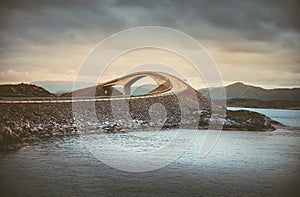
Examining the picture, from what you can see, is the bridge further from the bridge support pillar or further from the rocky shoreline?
the rocky shoreline

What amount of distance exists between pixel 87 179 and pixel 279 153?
10.2 meters

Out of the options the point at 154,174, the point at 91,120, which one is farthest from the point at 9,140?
the point at 154,174

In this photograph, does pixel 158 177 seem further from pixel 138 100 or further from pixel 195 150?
pixel 138 100

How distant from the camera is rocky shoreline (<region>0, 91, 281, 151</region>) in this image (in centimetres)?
2067

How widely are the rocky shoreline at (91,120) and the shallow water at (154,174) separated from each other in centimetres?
421

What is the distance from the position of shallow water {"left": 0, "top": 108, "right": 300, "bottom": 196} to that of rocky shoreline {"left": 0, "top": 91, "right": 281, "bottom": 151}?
4.21m

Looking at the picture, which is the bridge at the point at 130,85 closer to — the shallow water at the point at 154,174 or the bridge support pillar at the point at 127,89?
the bridge support pillar at the point at 127,89

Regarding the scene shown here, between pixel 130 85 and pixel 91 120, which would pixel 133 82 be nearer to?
pixel 130 85

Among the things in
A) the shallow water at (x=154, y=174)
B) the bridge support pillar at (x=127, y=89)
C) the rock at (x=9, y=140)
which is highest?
the bridge support pillar at (x=127, y=89)

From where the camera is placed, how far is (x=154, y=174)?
12344 mm

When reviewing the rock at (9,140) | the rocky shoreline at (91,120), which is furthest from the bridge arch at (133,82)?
the rock at (9,140)

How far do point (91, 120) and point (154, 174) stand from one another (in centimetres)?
1402

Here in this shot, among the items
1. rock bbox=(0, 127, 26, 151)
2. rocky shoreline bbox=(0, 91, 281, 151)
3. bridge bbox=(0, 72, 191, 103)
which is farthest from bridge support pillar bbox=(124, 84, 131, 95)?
rock bbox=(0, 127, 26, 151)

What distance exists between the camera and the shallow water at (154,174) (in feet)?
34.0
